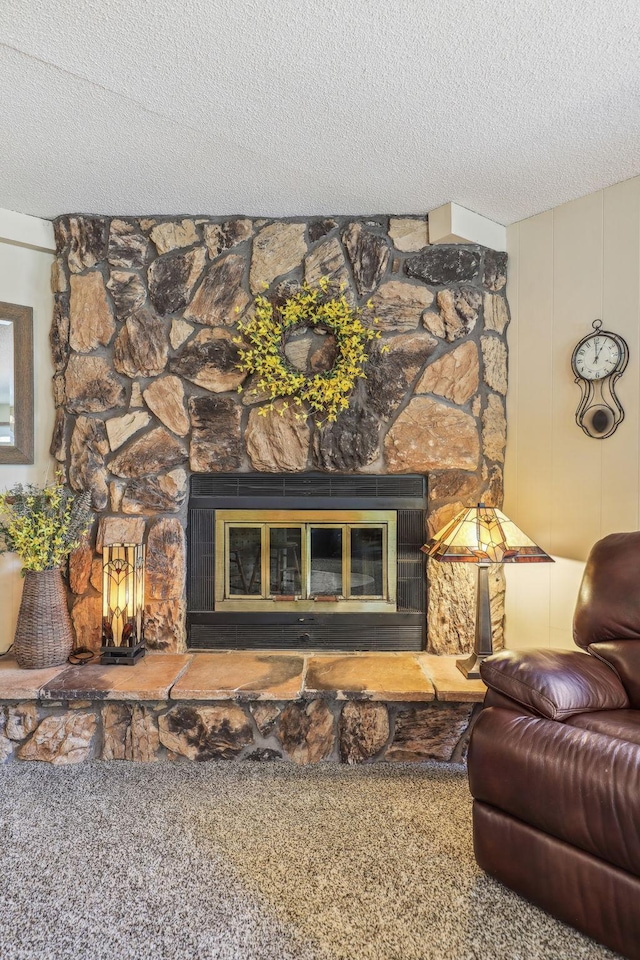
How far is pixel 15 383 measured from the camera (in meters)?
2.68

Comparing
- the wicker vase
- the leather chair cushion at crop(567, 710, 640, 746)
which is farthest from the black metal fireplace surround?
the leather chair cushion at crop(567, 710, 640, 746)

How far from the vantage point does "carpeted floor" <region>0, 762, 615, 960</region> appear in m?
1.38

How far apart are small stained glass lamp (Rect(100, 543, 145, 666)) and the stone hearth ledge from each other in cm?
7

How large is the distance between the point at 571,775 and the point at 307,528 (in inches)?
63.2

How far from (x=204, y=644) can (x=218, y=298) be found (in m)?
1.64

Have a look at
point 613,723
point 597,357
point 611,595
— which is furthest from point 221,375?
point 613,723

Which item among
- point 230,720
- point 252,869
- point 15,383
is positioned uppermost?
point 15,383

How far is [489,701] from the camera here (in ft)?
5.58

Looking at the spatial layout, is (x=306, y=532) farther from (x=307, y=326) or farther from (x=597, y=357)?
(x=597, y=357)

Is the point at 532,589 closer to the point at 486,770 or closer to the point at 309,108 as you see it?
the point at 486,770

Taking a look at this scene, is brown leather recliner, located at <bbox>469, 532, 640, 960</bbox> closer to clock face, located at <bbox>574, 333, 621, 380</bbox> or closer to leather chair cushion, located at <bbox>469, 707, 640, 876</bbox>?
leather chair cushion, located at <bbox>469, 707, 640, 876</bbox>

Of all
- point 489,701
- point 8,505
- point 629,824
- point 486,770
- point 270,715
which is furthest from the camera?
point 8,505

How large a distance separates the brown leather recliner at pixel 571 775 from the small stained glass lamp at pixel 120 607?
155 centimetres

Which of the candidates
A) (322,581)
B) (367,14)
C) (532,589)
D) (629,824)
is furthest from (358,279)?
(629,824)
